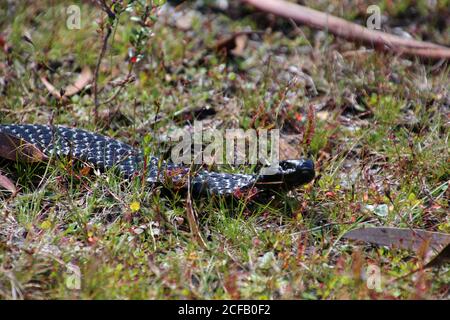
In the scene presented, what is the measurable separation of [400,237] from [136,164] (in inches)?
68.8

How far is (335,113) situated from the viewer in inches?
221

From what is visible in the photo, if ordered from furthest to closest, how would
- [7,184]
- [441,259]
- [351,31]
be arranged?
[351,31], [7,184], [441,259]

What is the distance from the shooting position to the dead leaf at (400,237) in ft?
13.5

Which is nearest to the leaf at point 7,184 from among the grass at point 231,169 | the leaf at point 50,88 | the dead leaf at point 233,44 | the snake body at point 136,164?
the grass at point 231,169

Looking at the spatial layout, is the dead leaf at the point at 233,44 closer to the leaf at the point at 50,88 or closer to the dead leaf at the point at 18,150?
the leaf at the point at 50,88

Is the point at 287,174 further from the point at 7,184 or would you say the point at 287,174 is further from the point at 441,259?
the point at 7,184

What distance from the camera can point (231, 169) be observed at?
4.98 meters

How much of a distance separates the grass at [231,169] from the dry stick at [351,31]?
10 centimetres

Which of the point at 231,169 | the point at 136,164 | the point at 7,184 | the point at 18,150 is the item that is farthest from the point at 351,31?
the point at 7,184

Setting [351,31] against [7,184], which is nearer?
[7,184]

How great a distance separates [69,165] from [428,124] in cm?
268
